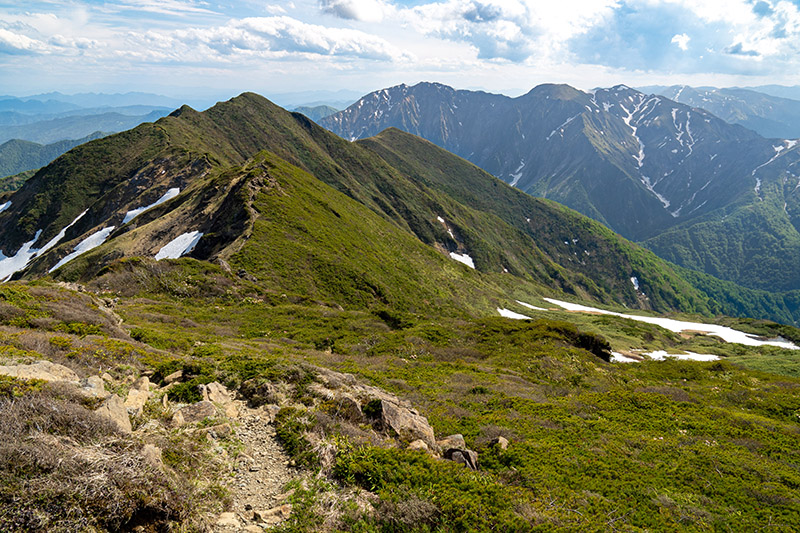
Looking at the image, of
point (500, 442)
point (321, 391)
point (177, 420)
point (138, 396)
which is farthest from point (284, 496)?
point (500, 442)

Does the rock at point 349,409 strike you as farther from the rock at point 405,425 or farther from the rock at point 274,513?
the rock at point 274,513

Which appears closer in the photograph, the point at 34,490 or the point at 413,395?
the point at 34,490

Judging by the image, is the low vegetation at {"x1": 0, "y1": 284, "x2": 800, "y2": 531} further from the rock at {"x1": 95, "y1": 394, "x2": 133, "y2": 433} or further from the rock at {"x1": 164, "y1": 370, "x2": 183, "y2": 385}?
the rock at {"x1": 95, "y1": 394, "x2": 133, "y2": 433}

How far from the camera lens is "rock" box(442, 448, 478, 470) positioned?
494 inches

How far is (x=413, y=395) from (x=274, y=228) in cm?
4565

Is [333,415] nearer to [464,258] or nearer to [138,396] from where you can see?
[138,396]

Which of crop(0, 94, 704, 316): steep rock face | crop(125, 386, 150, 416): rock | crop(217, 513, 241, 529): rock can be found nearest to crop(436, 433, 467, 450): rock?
crop(217, 513, 241, 529): rock

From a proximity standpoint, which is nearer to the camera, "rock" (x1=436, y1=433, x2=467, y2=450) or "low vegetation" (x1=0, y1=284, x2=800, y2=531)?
"low vegetation" (x1=0, y1=284, x2=800, y2=531)

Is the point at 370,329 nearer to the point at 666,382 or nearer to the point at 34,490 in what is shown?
the point at 666,382

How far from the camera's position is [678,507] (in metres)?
11.7

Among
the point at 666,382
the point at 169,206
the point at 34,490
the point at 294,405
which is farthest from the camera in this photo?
the point at 169,206

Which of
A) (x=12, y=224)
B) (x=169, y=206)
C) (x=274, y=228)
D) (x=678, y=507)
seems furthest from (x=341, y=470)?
(x=12, y=224)

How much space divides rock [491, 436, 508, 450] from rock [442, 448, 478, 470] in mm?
1446

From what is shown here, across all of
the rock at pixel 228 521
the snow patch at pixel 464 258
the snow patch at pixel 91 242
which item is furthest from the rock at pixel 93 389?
the snow patch at pixel 464 258
